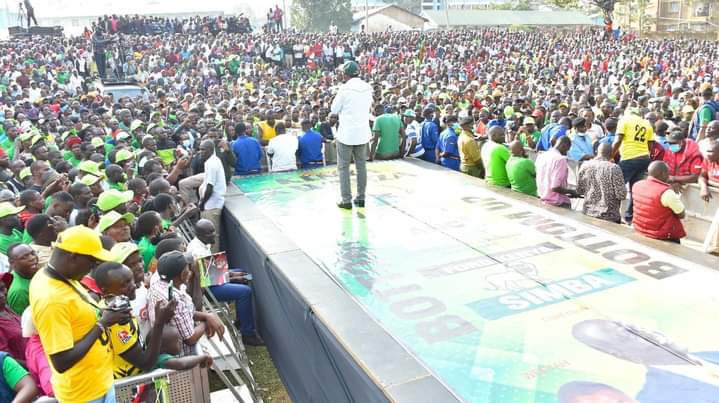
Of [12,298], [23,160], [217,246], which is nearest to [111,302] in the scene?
[12,298]

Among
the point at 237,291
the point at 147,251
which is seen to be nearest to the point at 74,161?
the point at 237,291

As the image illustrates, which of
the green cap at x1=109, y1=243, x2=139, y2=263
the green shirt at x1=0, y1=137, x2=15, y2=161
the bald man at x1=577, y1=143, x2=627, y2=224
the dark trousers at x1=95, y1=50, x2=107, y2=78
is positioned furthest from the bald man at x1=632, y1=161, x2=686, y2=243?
the dark trousers at x1=95, y1=50, x2=107, y2=78

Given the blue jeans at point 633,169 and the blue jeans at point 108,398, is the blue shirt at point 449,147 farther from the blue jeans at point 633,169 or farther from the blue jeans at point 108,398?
the blue jeans at point 108,398

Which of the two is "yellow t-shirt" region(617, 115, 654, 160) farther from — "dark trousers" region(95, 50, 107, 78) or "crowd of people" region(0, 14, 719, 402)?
"dark trousers" region(95, 50, 107, 78)

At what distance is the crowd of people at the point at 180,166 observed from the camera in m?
3.05

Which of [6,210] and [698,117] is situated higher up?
[6,210]

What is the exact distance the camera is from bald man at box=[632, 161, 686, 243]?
523 cm

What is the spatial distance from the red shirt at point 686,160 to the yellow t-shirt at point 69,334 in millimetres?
6974

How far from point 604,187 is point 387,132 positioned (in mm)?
3969

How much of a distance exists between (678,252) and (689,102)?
7.44 m

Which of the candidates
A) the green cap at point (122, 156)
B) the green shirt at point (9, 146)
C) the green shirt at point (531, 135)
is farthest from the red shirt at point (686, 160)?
the green shirt at point (9, 146)

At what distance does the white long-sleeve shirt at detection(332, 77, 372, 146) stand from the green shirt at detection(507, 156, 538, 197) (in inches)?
80.5

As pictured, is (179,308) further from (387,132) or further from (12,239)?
(387,132)

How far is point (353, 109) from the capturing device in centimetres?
609
